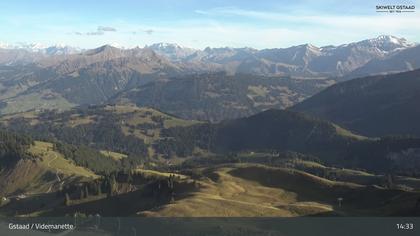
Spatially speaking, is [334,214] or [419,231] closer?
[419,231]

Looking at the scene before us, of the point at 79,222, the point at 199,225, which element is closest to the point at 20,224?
the point at 79,222

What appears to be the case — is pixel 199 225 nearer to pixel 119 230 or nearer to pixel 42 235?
pixel 119 230

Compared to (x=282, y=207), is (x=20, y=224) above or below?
above

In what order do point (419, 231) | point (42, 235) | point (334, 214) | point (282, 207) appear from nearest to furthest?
1. point (42, 235)
2. point (419, 231)
3. point (334, 214)
4. point (282, 207)

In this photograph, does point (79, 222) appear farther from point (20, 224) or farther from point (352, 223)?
point (352, 223)

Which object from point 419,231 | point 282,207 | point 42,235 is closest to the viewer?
point 42,235

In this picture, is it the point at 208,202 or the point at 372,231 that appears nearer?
the point at 372,231

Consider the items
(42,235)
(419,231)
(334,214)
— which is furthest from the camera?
(334,214)

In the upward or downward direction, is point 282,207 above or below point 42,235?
below

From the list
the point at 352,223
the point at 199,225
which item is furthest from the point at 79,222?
the point at 352,223
